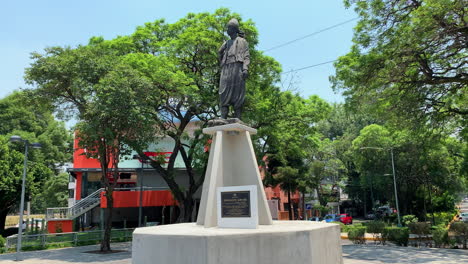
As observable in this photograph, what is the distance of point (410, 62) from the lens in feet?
53.5

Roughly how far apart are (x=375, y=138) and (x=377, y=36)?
75.4 feet

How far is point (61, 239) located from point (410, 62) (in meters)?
22.1

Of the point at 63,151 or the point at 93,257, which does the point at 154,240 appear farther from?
the point at 63,151

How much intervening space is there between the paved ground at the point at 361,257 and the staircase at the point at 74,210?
19.9 ft

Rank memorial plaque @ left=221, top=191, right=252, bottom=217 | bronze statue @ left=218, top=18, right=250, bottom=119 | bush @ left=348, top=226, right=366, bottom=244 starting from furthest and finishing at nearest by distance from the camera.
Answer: bush @ left=348, top=226, right=366, bottom=244 < bronze statue @ left=218, top=18, right=250, bottom=119 < memorial plaque @ left=221, top=191, right=252, bottom=217

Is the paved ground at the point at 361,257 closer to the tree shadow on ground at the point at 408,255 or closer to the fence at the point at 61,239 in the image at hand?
the tree shadow on ground at the point at 408,255

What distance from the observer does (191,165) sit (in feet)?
82.3

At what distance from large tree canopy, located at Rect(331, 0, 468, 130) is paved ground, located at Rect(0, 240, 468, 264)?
725cm

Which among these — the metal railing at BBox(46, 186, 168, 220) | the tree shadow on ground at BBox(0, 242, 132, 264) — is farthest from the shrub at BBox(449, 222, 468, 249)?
the metal railing at BBox(46, 186, 168, 220)

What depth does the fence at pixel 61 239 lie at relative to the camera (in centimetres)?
2084

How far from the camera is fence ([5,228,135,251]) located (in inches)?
821

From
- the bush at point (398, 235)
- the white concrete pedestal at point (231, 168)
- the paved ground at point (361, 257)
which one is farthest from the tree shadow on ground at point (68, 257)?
the bush at point (398, 235)

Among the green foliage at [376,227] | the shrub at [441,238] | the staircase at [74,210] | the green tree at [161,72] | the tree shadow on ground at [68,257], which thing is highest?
the green tree at [161,72]

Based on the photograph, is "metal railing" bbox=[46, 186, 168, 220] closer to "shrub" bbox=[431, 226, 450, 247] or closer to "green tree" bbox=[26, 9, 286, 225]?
"green tree" bbox=[26, 9, 286, 225]
